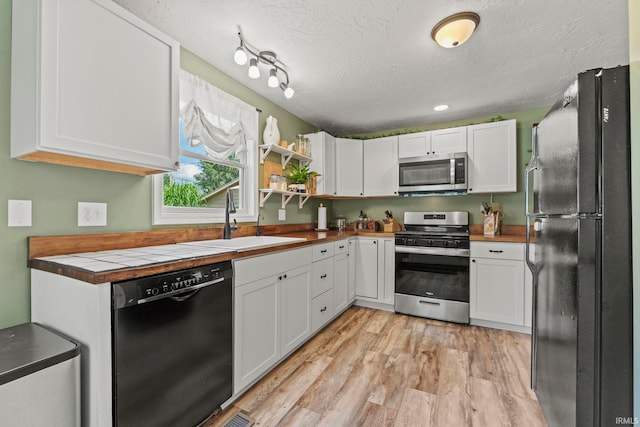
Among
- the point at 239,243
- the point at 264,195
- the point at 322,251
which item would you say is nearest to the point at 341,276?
the point at 322,251

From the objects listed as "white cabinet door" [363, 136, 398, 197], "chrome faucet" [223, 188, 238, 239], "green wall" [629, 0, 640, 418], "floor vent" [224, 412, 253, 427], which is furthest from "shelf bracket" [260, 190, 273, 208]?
"green wall" [629, 0, 640, 418]

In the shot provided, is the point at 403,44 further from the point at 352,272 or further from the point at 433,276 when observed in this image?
the point at 352,272

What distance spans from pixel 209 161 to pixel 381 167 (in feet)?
7.16

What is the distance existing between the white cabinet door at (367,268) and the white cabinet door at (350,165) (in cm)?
73

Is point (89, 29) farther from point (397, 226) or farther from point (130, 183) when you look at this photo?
point (397, 226)

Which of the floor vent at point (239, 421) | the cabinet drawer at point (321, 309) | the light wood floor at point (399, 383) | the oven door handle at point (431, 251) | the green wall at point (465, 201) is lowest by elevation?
the light wood floor at point (399, 383)

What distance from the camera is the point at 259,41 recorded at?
6.35 ft

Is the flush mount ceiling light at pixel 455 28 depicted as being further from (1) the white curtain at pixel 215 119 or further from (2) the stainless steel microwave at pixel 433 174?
(1) the white curtain at pixel 215 119

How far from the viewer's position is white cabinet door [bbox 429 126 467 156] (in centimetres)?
318

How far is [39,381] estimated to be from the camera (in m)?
0.92

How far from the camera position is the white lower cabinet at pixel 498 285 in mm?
2662

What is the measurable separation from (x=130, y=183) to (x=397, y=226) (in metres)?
3.06

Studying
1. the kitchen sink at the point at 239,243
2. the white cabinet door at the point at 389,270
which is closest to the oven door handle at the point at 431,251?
the white cabinet door at the point at 389,270

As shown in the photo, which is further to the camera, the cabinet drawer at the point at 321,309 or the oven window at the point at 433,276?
the oven window at the point at 433,276
